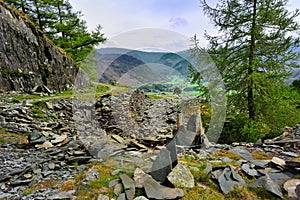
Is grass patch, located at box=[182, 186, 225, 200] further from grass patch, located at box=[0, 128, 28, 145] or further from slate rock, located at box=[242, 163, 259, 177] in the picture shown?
grass patch, located at box=[0, 128, 28, 145]

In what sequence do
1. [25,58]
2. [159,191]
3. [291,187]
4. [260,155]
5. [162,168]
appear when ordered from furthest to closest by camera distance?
[25,58] < [260,155] < [162,168] < [291,187] < [159,191]

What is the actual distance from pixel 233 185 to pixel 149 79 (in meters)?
4.76

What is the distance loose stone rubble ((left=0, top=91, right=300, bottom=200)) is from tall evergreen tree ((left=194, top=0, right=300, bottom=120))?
2.45 meters

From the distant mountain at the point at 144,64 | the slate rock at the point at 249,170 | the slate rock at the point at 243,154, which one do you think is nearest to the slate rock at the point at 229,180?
the slate rock at the point at 249,170

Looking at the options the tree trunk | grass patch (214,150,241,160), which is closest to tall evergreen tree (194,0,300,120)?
the tree trunk

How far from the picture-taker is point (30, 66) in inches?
574

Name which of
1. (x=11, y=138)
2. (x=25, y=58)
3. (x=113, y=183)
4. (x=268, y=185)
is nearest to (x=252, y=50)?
(x=268, y=185)

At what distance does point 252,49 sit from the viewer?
9453 millimetres

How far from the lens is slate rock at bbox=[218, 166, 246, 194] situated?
4186 mm

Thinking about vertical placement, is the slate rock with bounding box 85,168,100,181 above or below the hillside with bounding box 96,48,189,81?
below

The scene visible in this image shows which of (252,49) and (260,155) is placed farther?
(252,49)

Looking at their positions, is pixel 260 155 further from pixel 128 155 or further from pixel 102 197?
pixel 102 197

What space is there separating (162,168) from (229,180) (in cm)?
169

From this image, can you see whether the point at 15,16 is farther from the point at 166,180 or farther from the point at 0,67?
the point at 166,180
